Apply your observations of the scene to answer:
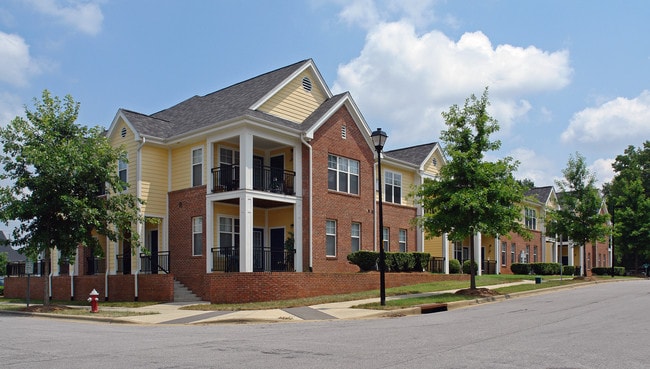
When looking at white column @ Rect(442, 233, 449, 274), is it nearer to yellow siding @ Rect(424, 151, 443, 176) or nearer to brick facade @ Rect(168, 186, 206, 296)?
yellow siding @ Rect(424, 151, 443, 176)

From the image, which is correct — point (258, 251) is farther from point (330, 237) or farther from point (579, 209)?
point (579, 209)

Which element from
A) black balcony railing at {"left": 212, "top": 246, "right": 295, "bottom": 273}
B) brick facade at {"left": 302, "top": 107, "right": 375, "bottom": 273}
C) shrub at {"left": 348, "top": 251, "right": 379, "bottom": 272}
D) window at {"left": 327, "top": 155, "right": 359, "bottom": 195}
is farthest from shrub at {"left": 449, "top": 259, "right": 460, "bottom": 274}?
black balcony railing at {"left": 212, "top": 246, "right": 295, "bottom": 273}

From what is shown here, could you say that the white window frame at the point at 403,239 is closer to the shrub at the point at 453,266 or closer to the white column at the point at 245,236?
the shrub at the point at 453,266

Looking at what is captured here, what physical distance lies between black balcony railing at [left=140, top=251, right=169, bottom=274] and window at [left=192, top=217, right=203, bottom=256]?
5.41 ft

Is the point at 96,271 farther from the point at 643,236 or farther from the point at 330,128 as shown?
the point at 643,236

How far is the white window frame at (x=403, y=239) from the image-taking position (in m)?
34.8

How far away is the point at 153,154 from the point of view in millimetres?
28375

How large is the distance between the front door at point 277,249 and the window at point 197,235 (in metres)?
3.21

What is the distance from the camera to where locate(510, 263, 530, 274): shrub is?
4928cm

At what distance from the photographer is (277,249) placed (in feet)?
93.8

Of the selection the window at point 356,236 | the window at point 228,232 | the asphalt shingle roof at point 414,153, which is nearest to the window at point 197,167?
the window at point 228,232

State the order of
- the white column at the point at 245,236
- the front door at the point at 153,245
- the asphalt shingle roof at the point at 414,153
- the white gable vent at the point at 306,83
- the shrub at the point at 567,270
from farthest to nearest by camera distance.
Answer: the shrub at the point at 567,270 → the asphalt shingle roof at the point at 414,153 → the white gable vent at the point at 306,83 → the front door at the point at 153,245 → the white column at the point at 245,236

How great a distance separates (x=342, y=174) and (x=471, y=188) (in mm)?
6841

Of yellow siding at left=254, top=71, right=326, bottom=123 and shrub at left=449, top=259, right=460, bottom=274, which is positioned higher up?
yellow siding at left=254, top=71, right=326, bottom=123
